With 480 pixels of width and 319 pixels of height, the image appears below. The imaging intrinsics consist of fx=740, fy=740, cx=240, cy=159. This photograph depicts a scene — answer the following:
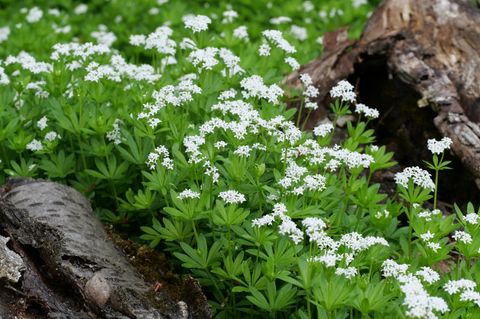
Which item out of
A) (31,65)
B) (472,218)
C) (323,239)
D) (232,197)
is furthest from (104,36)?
(472,218)

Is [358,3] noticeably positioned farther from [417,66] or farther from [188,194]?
[188,194]

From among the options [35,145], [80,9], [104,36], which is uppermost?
[35,145]

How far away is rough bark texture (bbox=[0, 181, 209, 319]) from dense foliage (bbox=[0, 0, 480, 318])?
352 millimetres

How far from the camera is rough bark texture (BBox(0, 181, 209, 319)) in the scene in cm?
411

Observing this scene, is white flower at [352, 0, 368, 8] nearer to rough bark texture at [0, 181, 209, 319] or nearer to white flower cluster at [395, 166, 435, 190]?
white flower cluster at [395, 166, 435, 190]

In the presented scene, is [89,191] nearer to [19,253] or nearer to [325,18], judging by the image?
[19,253]

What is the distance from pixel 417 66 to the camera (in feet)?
21.7

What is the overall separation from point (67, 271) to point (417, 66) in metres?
3.80

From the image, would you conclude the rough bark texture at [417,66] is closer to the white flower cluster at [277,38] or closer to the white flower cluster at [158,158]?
the white flower cluster at [277,38]

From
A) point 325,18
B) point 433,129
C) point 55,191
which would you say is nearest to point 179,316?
point 55,191

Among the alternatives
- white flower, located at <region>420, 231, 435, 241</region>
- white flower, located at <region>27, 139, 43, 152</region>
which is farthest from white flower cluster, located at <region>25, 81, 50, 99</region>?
white flower, located at <region>420, 231, 435, 241</region>

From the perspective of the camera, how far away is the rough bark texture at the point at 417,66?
6289 millimetres

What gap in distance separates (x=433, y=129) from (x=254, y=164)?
2231mm

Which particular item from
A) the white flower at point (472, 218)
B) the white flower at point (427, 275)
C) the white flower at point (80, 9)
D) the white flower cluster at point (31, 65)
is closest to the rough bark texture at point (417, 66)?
the white flower at point (472, 218)
